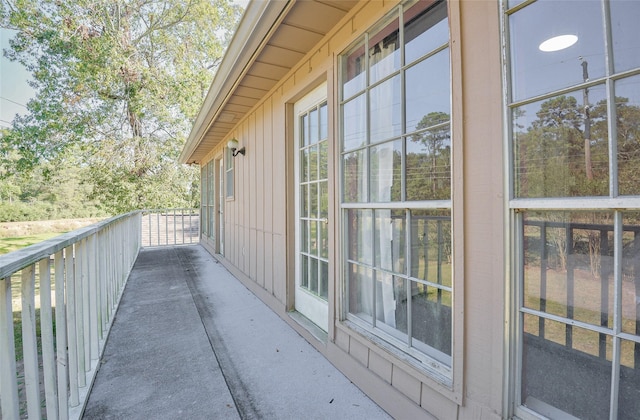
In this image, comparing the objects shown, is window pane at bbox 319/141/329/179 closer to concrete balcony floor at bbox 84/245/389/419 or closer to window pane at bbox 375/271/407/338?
window pane at bbox 375/271/407/338

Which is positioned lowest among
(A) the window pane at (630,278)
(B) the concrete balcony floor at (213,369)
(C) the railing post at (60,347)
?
(B) the concrete balcony floor at (213,369)

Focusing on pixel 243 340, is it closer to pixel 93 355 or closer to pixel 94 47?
pixel 93 355

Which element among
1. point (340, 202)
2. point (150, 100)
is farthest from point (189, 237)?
point (340, 202)

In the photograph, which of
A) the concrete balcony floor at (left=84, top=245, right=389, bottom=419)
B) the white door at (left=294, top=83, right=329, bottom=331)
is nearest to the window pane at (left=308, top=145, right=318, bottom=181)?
the white door at (left=294, top=83, right=329, bottom=331)

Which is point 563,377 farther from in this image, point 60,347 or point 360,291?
point 60,347

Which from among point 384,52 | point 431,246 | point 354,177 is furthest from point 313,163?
point 431,246

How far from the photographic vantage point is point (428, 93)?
5.37 feet

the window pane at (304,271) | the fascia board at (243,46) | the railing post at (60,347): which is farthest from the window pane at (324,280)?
the fascia board at (243,46)

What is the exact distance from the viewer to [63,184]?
25469 mm

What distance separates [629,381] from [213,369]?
87.5 inches

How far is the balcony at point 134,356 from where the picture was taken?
1263 millimetres

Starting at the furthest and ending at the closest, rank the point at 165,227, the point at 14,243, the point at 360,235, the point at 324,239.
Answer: the point at 14,243
the point at 165,227
the point at 324,239
the point at 360,235

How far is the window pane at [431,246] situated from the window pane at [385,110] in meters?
0.51

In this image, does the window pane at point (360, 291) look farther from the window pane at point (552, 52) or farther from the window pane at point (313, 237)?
the window pane at point (552, 52)
